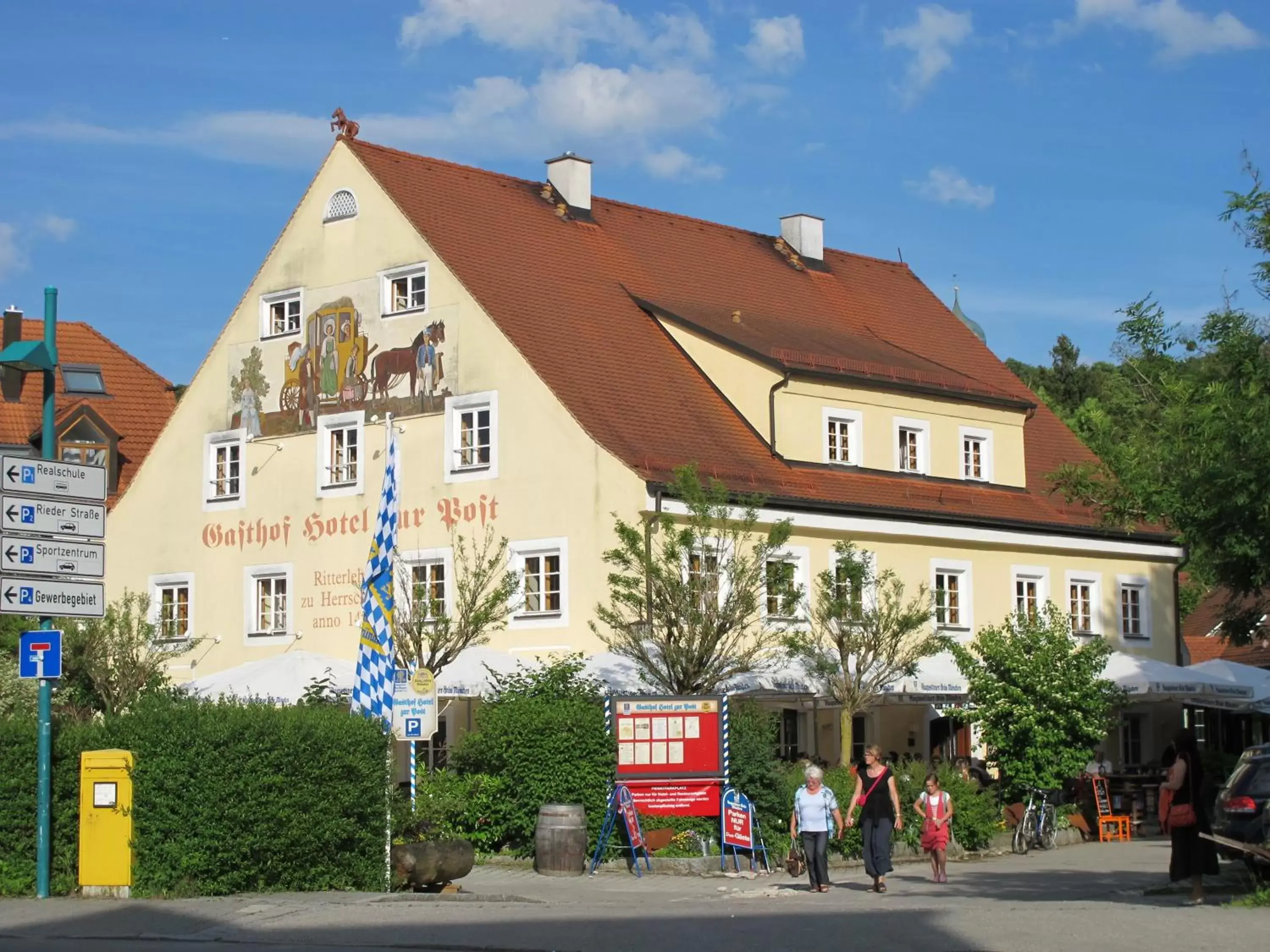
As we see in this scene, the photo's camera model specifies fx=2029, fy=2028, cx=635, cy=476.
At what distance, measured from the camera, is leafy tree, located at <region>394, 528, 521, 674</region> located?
100 feet

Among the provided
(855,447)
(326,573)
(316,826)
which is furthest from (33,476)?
(855,447)

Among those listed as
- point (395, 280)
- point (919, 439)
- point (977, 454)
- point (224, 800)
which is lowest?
point (224, 800)

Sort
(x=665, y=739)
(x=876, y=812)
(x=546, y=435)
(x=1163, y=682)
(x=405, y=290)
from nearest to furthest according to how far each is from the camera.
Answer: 1. (x=876, y=812)
2. (x=665, y=739)
3. (x=546, y=435)
4. (x=1163, y=682)
5. (x=405, y=290)

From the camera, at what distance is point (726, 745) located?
84.5 feet

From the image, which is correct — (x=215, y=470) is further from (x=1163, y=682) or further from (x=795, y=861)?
(x=795, y=861)

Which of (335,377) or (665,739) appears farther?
(335,377)

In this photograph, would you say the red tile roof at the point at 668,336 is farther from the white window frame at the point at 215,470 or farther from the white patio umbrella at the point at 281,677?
the white window frame at the point at 215,470

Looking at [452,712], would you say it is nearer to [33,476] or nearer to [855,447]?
[855,447]

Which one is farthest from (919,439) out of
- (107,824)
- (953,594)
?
(107,824)

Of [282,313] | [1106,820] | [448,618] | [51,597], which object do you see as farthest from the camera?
[282,313]

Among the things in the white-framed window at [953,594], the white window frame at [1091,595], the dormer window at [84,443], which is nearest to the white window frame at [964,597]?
the white-framed window at [953,594]

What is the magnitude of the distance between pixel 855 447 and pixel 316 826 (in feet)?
65.5

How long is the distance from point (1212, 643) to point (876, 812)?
48216 millimetres

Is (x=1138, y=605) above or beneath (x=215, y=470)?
beneath
